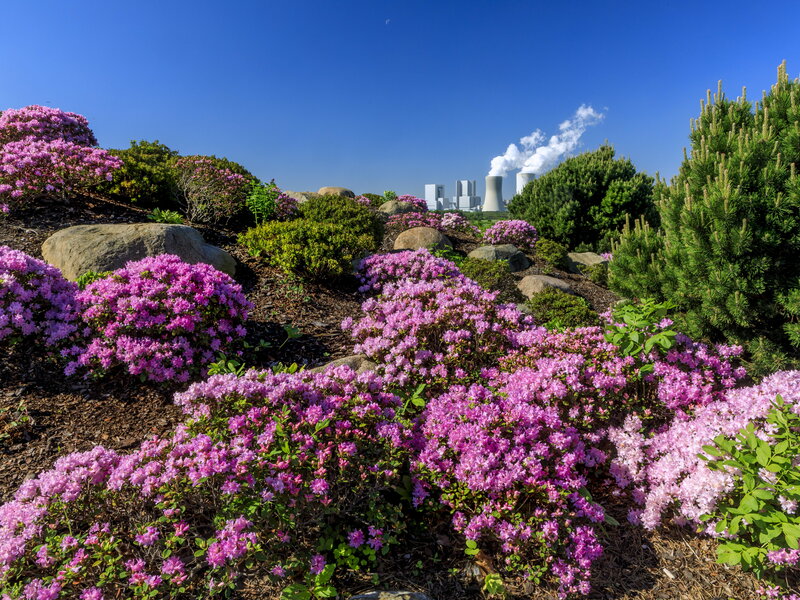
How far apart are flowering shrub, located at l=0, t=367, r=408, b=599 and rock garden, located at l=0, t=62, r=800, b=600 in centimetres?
2

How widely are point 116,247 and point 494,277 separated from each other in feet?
22.5

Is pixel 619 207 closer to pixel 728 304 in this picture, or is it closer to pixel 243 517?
pixel 728 304

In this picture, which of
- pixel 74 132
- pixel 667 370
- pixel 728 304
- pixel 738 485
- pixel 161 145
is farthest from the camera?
pixel 161 145

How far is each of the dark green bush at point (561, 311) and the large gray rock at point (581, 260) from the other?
6.09 m

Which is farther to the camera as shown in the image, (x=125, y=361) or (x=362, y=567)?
(x=125, y=361)

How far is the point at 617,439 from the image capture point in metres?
4.06

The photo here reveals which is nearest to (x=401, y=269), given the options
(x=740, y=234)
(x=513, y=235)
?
(x=740, y=234)

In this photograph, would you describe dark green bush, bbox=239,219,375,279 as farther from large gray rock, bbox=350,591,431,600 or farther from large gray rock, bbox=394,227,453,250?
large gray rock, bbox=350,591,431,600

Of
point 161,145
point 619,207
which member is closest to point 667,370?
point 619,207

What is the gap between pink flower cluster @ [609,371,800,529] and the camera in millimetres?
3207

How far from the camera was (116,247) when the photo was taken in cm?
754

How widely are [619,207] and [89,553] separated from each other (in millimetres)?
16135

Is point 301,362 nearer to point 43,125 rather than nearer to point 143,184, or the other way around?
point 143,184

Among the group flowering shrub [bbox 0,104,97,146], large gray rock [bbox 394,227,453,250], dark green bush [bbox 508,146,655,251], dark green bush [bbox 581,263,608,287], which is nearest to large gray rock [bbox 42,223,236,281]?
large gray rock [bbox 394,227,453,250]
